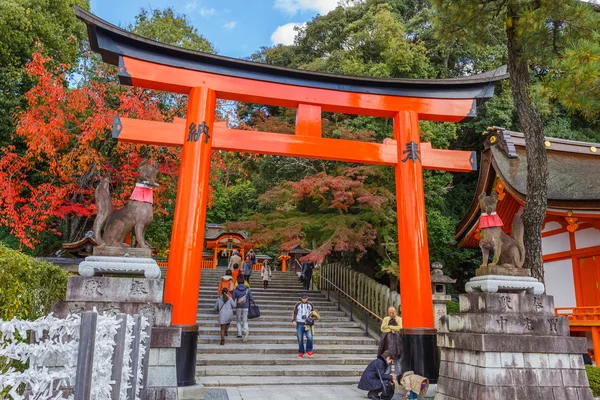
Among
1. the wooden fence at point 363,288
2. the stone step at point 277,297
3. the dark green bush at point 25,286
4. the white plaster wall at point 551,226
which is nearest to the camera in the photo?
the dark green bush at point 25,286

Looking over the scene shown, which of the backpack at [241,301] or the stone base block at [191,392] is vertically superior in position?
the backpack at [241,301]

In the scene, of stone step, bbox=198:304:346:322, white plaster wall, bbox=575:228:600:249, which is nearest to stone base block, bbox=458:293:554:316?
white plaster wall, bbox=575:228:600:249

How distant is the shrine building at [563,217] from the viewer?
10266 millimetres

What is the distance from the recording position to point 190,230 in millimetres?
6621

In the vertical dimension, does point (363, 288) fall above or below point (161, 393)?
above

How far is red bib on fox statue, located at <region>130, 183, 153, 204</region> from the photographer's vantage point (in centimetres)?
569

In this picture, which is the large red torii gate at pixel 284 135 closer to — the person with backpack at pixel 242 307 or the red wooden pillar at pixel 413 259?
the red wooden pillar at pixel 413 259

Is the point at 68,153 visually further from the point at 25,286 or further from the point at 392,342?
the point at 392,342

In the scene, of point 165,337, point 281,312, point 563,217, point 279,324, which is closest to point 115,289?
point 165,337

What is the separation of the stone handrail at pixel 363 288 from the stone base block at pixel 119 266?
22.0ft

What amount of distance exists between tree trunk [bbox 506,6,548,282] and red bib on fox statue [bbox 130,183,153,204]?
549cm

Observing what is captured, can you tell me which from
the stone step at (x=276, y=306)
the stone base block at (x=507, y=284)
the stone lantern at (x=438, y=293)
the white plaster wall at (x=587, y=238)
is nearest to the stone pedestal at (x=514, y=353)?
the stone base block at (x=507, y=284)

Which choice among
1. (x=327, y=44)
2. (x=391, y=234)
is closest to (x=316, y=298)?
(x=391, y=234)

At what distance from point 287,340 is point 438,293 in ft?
12.5
